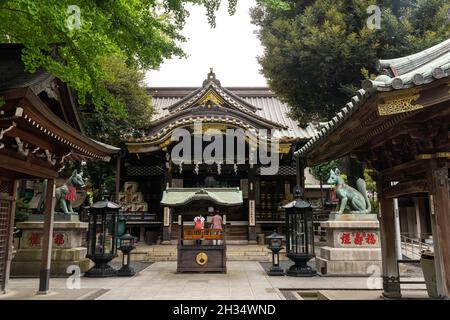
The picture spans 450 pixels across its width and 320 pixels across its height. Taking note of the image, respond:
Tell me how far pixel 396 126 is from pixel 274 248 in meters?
7.32

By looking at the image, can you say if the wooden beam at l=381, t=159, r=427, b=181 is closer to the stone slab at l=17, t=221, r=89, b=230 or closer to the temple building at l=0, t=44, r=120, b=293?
the temple building at l=0, t=44, r=120, b=293

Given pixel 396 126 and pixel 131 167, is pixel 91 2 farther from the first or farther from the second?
pixel 131 167

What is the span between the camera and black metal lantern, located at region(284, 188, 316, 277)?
37.1 feet

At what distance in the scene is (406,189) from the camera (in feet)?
19.4

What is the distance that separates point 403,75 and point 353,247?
8208mm

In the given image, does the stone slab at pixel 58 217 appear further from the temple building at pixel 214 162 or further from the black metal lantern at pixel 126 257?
the temple building at pixel 214 162

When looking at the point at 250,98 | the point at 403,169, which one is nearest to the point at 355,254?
the point at 403,169

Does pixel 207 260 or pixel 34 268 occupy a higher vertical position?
pixel 207 260

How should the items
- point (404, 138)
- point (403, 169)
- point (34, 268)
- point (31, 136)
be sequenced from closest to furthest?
point (404, 138), point (403, 169), point (31, 136), point (34, 268)

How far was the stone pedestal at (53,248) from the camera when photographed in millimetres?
11352

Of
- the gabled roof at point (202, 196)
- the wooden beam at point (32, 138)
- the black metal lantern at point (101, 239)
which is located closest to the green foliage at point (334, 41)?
the gabled roof at point (202, 196)

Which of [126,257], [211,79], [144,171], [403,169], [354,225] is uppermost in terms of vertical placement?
[211,79]

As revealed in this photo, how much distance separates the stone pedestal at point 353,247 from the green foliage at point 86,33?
7404 millimetres

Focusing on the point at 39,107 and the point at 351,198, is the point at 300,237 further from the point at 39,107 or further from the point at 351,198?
the point at 39,107
